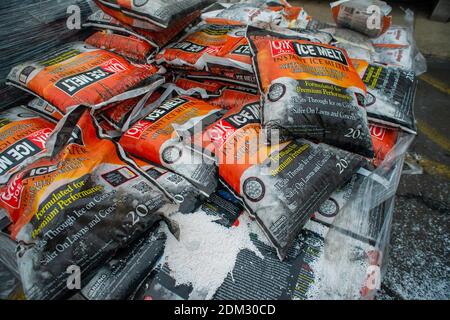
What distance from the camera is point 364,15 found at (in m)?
1.91

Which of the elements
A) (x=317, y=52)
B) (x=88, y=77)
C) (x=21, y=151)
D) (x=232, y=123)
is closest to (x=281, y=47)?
(x=317, y=52)

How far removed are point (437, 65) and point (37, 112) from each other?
313cm

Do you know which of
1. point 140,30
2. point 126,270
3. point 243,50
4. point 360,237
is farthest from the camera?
point 140,30

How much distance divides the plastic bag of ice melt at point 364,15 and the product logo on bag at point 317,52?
24.7 inches

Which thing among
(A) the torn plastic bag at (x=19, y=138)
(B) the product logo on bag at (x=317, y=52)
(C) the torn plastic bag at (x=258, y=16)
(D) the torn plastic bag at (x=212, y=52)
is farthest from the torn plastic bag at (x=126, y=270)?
(C) the torn plastic bag at (x=258, y=16)

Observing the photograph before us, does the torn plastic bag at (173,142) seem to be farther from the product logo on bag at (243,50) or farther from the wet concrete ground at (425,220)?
the wet concrete ground at (425,220)

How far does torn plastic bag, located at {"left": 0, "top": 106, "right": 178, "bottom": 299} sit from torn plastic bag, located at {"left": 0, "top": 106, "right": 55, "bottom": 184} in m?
0.11

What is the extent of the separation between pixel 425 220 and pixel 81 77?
1.68 meters

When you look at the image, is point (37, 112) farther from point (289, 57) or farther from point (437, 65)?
point (437, 65)

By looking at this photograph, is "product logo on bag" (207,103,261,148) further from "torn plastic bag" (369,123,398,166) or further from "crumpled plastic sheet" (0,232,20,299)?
"crumpled plastic sheet" (0,232,20,299)

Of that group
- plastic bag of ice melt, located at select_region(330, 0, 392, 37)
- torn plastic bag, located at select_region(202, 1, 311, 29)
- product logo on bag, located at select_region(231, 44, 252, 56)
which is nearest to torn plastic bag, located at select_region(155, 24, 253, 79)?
product logo on bag, located at select_region(231, 44, 252, 56)

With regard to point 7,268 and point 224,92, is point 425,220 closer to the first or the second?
point 224,92

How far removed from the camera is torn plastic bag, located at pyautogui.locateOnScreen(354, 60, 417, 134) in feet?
4.80

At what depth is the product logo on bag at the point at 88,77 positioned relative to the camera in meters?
1.38
